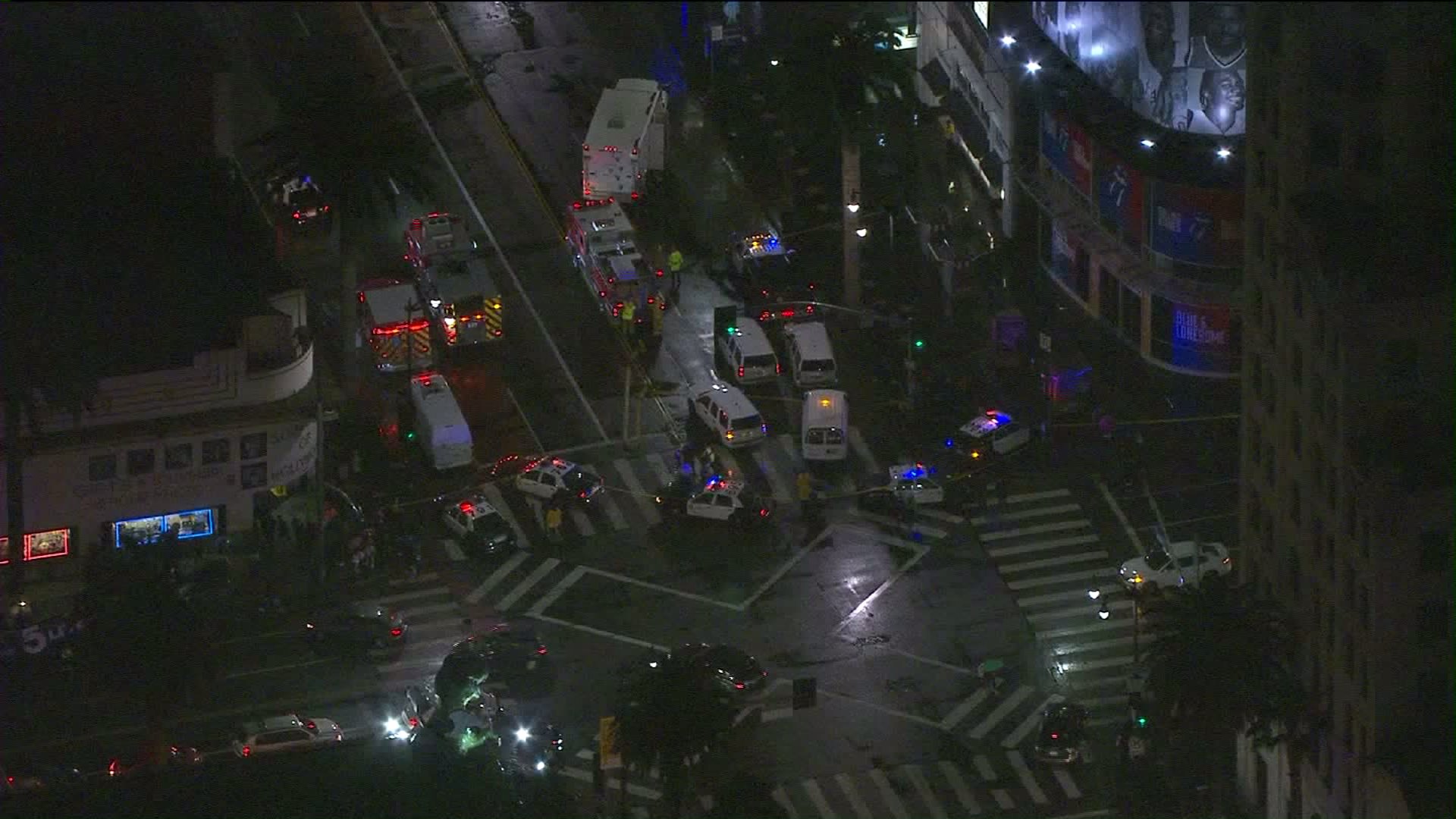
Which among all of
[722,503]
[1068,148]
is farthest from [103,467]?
[1068,148]

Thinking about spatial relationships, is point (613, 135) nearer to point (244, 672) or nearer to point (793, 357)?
point (793, 357)

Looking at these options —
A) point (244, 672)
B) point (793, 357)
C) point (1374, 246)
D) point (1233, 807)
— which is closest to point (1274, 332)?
point (1374, 246)

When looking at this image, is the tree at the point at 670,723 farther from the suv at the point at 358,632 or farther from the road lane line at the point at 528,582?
the road lane line at the point at 528,582

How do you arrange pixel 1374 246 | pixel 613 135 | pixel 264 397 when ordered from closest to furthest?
pixel 1374 246 < pixel 264 397 < pixel 613 135

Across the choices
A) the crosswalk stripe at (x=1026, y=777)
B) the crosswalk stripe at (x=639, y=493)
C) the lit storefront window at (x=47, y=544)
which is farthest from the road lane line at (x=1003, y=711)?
the lit storefront window at (x=47, y=544)

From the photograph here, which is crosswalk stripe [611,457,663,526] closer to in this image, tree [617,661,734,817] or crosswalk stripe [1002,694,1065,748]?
crosswalk stripe [1002,694,1065,748]
